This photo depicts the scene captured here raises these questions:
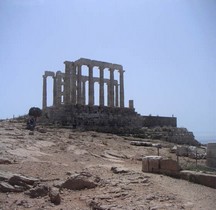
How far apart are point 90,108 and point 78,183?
78.8 feet

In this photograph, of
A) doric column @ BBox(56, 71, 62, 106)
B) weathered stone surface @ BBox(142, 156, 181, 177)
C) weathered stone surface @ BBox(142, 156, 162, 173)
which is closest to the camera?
weathered stone surface @ BBox(142, 156, 181, 177)

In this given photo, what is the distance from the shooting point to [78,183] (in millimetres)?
10852

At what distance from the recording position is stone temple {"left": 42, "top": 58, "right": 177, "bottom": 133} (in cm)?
3269

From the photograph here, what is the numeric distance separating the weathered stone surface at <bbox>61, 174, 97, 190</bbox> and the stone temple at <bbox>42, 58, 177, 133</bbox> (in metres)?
20.2

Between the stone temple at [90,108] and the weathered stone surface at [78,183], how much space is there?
20234 mm

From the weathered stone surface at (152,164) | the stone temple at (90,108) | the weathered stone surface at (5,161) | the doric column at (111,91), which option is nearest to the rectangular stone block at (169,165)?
the weathered stone surface at (152,164)

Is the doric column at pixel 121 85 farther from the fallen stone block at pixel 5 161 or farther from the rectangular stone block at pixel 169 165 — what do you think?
the fallen stone block at pixel 5 161

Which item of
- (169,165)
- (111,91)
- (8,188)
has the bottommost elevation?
(8,188)

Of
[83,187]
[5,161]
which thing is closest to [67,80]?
[5,161]

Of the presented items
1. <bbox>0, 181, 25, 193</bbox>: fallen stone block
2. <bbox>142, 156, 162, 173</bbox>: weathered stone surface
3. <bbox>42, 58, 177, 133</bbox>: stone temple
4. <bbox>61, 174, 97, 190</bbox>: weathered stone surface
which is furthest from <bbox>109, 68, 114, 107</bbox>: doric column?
<bbox>0, 181, 25, 193</bbox>: fallen stone block

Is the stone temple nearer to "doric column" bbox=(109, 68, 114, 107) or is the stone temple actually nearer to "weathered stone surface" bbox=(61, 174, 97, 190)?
"doric column" bbox=(109, 68, 114, 107)

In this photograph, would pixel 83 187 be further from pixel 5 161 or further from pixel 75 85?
pixel 75 85

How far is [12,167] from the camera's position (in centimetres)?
1195

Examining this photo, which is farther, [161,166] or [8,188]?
[161,166]
